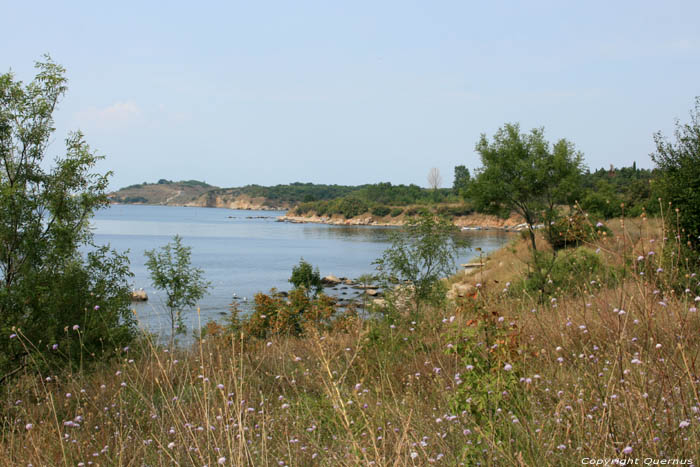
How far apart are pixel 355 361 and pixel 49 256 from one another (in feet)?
16.5

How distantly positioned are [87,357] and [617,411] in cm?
704

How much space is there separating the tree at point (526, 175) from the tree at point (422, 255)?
20.9 metres

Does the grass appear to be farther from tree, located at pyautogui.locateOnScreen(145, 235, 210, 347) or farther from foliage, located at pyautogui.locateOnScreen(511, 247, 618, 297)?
tree, located at pyautogui.locateOnScreen(145, 235, 210, 347)

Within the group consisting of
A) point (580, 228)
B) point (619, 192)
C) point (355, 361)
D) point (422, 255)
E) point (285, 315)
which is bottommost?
point (285, 315)

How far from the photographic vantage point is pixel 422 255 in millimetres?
14156

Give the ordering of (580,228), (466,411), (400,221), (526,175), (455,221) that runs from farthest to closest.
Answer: (400,221), (455,221), (526,175), (580,228), (466,411)

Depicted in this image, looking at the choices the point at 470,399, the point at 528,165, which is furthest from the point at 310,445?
the point at 528,165

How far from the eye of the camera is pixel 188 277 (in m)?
15.5

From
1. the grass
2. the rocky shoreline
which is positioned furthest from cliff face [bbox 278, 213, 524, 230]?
the grass

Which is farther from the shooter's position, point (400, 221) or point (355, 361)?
point (400, 221)

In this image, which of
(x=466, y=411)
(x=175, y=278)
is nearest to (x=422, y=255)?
(x=175, y=278)

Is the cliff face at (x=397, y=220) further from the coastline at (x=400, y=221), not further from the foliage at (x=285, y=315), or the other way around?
the foliage at (x=285, y=315)

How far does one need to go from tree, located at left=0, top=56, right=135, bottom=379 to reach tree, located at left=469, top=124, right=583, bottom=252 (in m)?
28.4

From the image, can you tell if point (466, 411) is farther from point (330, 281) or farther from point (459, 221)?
point (459, 221)
